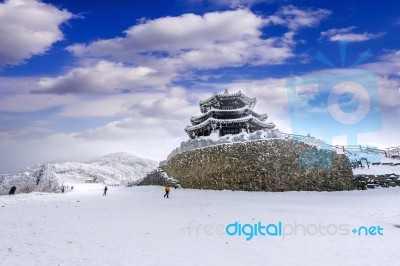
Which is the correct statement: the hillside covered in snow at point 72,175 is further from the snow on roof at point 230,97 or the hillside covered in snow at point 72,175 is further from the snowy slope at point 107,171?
the snow on roof at point 230,97

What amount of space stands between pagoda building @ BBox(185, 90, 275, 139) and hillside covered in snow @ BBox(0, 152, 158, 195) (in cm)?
2988

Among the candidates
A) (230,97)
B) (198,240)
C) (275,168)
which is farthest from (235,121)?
(198,240)

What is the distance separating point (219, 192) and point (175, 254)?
61.9ft

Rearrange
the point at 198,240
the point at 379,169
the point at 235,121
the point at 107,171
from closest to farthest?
the point at 198,240
the point at 379,169
the point at 235,121
the point at 107,171

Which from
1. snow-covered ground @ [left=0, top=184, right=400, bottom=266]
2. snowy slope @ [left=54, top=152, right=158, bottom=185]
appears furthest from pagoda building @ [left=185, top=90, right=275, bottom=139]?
snowy slope @ [left=54, top=152, right=158, bottom=185]

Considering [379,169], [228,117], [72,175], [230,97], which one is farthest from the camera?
[72,175]

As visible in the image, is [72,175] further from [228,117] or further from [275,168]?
[275,168]

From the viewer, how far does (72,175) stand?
118750 millimetres

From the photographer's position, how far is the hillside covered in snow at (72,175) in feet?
170

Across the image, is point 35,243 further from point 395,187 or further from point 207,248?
point 395,187

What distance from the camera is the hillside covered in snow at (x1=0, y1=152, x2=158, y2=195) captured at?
170 ft

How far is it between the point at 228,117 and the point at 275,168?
534 inches

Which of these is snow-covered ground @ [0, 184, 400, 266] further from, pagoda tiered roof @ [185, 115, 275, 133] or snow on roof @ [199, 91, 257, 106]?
snow on roof @ [199, 91, 257, 106]

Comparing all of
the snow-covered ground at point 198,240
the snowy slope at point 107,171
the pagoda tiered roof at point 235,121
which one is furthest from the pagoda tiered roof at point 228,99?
the snowy slope at point 107,171
